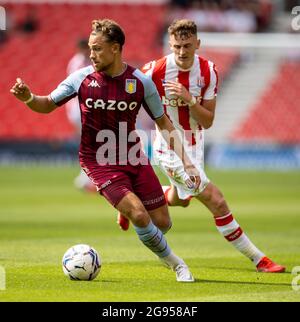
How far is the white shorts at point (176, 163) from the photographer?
873cm

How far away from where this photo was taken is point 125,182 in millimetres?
7738

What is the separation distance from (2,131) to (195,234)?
16422mm

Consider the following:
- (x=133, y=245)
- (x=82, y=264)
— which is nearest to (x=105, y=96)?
(x=82, y=264)

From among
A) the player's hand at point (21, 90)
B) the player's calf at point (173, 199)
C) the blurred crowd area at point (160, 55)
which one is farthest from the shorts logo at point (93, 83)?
the blurred crowd area at point (160, 55)

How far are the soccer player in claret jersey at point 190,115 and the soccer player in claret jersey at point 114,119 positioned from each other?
0.55m

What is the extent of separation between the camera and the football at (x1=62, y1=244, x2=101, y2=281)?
756cm

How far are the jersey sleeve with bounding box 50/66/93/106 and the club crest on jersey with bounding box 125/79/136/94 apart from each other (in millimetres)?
359

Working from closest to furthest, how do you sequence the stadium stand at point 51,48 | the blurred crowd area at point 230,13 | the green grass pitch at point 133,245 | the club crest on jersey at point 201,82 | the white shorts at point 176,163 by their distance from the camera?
1. the green grass pitch at point 133,245
2. the white shorts at point 176,163
3. the club crest on jersey at point 201,82
4. the stadium stand at point 51,48
5. the blurred crowd area at point 230,13

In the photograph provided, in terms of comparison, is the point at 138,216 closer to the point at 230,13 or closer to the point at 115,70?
the point at 115,70

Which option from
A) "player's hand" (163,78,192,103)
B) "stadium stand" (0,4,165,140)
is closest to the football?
"player's hand" (163,78,192,103)

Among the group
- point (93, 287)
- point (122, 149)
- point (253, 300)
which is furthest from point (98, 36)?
point (253, 300)

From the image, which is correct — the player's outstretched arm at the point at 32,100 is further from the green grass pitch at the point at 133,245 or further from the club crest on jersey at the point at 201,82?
the club crest on jersey at the point at 201,82

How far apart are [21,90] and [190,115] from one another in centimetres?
218
